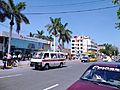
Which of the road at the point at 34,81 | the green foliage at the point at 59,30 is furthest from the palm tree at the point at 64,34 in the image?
the road at the point at 34,81

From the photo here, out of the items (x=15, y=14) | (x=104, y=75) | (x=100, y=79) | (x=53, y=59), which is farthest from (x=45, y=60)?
(x=100, y=79)

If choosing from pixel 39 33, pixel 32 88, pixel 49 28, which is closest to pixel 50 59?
pixel 32 88

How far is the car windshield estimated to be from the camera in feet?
21.5

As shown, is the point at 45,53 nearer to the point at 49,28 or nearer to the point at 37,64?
the point at 37,64

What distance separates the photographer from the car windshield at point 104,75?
21.5 feet

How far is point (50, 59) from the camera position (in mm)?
A: 30016

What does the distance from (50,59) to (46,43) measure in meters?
46.4

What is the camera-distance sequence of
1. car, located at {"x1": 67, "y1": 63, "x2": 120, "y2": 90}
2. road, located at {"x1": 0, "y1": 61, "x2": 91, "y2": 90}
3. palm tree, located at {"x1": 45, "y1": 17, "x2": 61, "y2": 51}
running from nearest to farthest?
car, located at {"x1": 67, "y1": 63, "x2": 120, "y2": 90} < road, located at {"x1": 0, "y1": 61, "x2": 91, "y2": 90} < palm tree, located at {"x1": 45, "y1": 17, "x2": 61, "y2": 51}

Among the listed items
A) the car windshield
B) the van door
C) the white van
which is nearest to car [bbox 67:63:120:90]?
the car windshield

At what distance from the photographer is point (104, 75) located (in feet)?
22.4

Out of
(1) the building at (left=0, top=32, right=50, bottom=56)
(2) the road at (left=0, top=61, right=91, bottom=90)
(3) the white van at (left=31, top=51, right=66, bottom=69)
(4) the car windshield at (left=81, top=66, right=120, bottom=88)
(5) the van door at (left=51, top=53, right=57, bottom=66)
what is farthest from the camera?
(1) the building at (left=0, top=32, right=50, bottom=56)

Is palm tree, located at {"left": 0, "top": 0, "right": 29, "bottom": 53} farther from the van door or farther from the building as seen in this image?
the van door

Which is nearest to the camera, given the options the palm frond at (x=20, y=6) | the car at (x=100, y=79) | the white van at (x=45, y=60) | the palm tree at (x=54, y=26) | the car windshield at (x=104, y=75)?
the car at (x=100, y=79)

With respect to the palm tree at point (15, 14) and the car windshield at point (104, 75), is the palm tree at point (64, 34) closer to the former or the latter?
the palm tree at point (15, 14)
